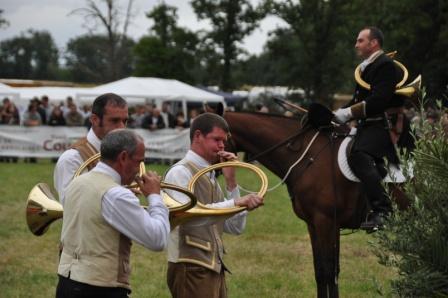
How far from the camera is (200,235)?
5.12 meters

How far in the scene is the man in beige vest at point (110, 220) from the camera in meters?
4.05

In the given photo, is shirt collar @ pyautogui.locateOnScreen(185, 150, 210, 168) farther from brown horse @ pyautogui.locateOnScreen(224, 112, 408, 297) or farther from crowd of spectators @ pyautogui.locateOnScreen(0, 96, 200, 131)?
crowd of spectators @ pyautogui.locateOnScreen(0, 96, 200, 131)

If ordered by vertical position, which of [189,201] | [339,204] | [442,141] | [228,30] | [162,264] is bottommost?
[162,264]

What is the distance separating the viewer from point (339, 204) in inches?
312

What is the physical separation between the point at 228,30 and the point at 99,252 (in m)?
44.5

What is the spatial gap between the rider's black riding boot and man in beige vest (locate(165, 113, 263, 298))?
109 inches

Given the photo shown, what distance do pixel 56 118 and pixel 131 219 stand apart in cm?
2278

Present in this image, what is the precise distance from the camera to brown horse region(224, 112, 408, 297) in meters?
7.75

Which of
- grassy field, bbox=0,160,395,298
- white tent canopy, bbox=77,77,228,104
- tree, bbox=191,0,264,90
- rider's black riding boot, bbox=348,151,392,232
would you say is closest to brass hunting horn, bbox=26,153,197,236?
grassy field, bbox=0,160,395,298

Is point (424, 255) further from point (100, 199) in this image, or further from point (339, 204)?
point (339, 204)

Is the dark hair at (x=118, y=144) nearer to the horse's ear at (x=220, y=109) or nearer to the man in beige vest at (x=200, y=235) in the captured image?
the man in beige vest at (x=200, y=235)

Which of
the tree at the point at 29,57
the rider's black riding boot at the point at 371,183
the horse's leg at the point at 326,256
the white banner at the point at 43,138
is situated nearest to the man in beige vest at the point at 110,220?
the horse's leg at the point at 326,256

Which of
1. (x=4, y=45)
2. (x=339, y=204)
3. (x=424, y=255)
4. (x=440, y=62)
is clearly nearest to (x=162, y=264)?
(x=339, y=204)

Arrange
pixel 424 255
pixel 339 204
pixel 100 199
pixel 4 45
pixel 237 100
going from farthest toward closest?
pixel 4 45 → pixel 237 100 → pixel 339 204 → pixel 100 199 → pixel 424 255
